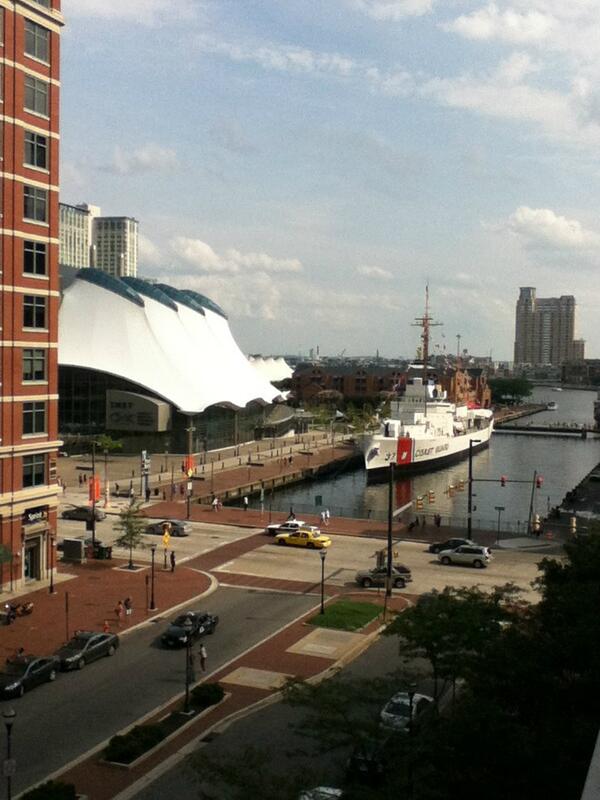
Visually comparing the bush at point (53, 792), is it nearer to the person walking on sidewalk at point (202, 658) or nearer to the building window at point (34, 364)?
the person walking on sidewalk at point (202, 658)

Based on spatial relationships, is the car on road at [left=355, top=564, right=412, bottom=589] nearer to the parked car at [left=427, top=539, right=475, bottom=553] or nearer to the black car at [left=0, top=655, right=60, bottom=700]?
the parked car at [left=427, top=539, right=475, bottom=553]

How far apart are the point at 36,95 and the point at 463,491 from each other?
188 ft

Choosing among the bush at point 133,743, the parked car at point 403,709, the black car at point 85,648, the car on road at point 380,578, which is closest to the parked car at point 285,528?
the car on road at point 380,578

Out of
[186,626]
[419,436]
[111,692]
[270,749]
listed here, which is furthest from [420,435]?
[270,749]

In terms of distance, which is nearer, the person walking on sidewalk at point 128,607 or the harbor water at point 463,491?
the person walking on sidewalk at point 128,607

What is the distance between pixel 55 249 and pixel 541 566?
24186 millimetres

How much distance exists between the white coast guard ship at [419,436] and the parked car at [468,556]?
3835 centimetres

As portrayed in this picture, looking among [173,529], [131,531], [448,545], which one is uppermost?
[131,531]

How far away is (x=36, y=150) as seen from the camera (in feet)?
120

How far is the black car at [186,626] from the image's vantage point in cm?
2905

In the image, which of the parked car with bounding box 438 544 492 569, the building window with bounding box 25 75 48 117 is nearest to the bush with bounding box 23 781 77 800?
the building window with bounding box 25 75 48 117

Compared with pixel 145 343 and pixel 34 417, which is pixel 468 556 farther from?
pixel 145 343

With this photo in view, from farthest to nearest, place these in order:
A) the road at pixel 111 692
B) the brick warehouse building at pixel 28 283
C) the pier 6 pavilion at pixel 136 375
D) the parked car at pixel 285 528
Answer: the pier 6 pavilion at pixel 136 375 → the parked car at pixel 285 528 → the brick warehouse building at pixel 28 283 → the road at pixel 111 692

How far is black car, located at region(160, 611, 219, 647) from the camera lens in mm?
29047
